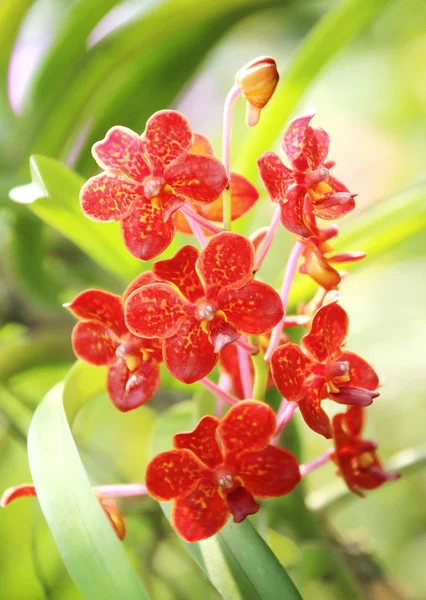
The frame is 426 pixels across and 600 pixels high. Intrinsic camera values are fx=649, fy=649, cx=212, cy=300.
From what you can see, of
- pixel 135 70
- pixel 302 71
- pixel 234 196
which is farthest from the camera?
pixel 135 70

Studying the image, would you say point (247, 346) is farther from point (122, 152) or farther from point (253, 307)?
point (122, 152)

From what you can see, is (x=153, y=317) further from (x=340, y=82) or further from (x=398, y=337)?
(x=340, y=82)

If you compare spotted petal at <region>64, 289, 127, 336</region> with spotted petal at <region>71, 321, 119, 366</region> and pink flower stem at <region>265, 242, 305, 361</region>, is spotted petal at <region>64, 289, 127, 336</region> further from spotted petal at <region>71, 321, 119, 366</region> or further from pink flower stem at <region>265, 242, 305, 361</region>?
pink flower stem at <region>265, 242, 305, 361</region>

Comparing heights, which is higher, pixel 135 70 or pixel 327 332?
pixel 135 70

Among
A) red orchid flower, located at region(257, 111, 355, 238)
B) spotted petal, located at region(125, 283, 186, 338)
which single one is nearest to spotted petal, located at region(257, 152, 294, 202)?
red orchid flower, located at region(257, 111, 355, 238)

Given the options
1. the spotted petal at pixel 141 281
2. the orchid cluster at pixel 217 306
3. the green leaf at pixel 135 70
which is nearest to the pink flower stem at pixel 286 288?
the orchid cluster at pixel 217 306

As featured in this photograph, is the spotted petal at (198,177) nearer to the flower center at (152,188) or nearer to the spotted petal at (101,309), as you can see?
the flower center at (152,188)

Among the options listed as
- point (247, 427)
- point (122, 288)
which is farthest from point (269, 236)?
point (122, 288)
